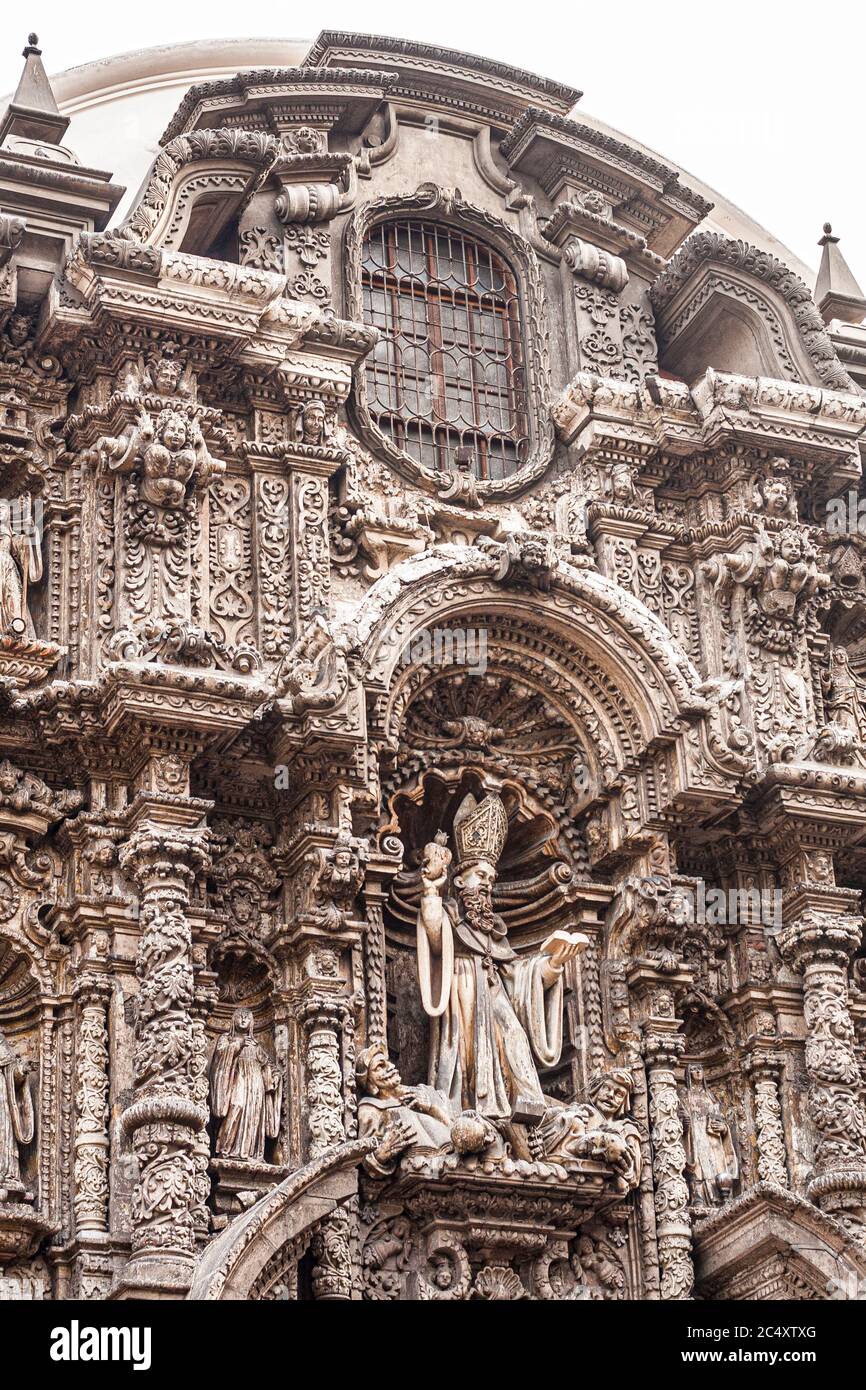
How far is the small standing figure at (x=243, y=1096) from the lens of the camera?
49.4 feet

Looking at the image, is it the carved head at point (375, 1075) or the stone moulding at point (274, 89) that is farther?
the stone moulding at point (274, 89)

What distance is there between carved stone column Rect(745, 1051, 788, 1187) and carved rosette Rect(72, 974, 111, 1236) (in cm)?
434

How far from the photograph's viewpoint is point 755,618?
1775 cm

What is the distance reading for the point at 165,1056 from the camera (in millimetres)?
14430

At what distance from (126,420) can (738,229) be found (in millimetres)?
7078

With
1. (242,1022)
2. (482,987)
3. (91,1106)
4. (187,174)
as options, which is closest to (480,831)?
(482,987)

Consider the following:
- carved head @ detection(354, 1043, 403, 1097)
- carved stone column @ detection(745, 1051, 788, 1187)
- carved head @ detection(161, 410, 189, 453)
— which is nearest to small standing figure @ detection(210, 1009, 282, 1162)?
carved head @ detection(354, 1043, 403, 1097)

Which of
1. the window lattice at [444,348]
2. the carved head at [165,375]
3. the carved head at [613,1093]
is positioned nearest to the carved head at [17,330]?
the carved head at [165,375]

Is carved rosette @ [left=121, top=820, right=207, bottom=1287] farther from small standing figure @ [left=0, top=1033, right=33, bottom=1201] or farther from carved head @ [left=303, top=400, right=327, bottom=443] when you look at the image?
carved head @ [left=303, top=400, right=327, bottom=443]

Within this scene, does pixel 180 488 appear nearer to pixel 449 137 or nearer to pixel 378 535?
pixel 378 535

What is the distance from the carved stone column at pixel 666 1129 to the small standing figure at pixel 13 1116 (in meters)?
3.97

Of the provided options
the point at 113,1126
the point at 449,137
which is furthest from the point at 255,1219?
the point at 449,137

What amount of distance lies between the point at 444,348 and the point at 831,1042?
19.5 ft

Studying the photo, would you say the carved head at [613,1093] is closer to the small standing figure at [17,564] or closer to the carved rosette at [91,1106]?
the carved rosette at [91,1106]
